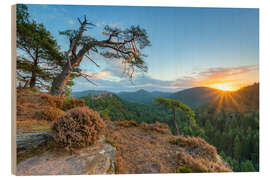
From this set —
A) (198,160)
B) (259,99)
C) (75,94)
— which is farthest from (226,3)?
(75,94)

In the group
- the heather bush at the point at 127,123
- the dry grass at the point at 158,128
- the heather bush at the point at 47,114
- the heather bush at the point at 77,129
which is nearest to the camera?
the heather bush at the point at 77,129

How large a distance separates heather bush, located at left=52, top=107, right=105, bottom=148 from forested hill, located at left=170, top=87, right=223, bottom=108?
307 cm

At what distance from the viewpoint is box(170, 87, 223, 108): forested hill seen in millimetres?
3554

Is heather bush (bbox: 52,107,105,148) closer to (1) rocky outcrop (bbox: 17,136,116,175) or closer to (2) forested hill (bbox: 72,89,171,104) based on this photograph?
(1) rocky outcrop (bbox: 17,136,116,175)

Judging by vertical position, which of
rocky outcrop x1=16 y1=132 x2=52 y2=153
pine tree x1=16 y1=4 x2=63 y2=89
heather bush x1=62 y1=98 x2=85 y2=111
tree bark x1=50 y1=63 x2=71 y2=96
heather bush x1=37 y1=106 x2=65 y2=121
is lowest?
rocky outcrop x1=16 y1=132 x2=52 y2=153

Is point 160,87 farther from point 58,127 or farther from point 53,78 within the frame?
point 53,78

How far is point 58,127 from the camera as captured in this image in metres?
1.64

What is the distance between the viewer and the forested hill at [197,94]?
3.55 m

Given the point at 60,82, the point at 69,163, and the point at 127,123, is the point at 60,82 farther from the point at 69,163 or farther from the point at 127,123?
the point at 69,163

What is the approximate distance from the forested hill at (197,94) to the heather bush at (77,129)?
307cm

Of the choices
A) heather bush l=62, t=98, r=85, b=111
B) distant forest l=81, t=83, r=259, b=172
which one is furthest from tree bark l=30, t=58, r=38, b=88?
distant forest l=81, t=83, r=259, b=172

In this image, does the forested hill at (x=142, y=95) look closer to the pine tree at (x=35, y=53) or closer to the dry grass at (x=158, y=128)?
the dry grass at (x=158, y=128)

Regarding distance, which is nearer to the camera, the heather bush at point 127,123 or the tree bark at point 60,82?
the tree bark at point 60,82

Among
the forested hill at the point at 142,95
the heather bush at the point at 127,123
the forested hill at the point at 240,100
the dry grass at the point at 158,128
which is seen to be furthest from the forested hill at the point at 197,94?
the heather bush at the point at 127,123
